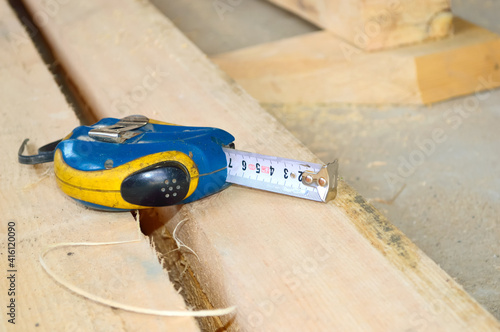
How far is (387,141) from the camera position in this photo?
2477 mm

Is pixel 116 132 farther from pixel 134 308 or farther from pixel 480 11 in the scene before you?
pixel 480 11

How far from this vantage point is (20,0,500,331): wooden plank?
1.04 m

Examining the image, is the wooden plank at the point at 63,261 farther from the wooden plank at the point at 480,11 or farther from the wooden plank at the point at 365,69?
the wooden plank at the point at 480,11

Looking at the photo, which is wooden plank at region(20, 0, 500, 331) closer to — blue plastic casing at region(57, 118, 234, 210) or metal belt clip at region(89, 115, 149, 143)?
blue plastic casing at region(57, 118, 234, 210)

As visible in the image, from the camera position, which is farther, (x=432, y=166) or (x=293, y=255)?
(x=432, y=166)

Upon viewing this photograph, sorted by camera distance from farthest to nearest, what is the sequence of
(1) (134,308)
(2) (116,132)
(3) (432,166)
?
(3) (432,166), (2) (116,132), (1) (134,308)

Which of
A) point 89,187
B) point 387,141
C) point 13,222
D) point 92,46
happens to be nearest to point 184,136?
point 89,187

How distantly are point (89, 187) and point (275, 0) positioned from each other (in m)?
2.49

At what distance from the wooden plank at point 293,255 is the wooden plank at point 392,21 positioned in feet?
3.35

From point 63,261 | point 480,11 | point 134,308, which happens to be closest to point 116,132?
point 63,261

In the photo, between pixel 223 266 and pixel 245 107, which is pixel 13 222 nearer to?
pixel 223 266

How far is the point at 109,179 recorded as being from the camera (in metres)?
1.24

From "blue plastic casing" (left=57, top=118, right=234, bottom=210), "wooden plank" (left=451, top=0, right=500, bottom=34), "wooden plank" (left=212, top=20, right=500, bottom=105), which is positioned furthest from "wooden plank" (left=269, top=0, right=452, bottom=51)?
"blue plastic casing" (left=57, top=118, right=234, bottom=210)

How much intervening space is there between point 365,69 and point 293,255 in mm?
1633
